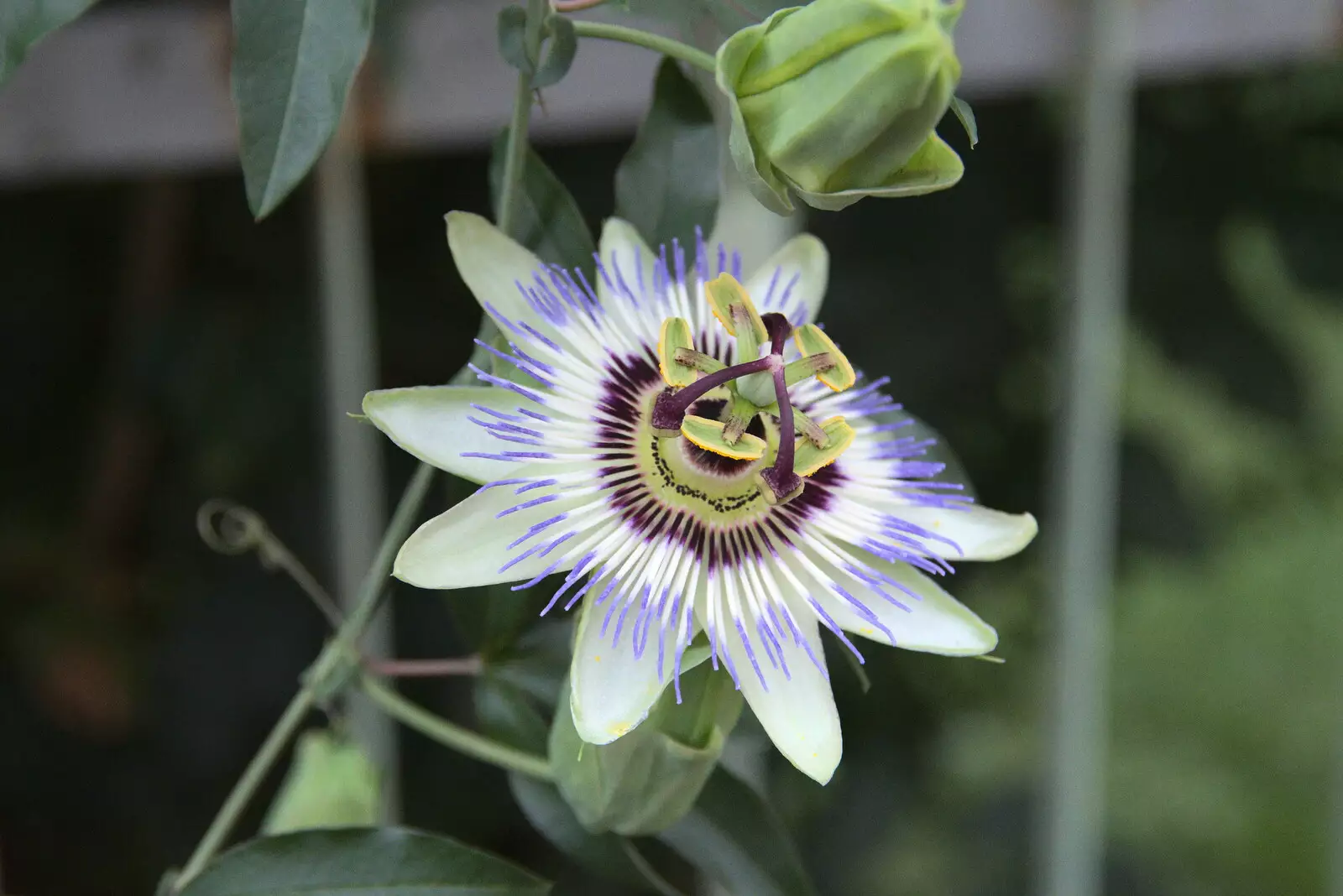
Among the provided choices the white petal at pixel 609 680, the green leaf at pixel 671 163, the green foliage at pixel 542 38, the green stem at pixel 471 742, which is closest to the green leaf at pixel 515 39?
the green foliage at pixel 542 38

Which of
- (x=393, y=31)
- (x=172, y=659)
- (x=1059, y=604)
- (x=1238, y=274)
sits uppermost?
(x=393, y=31)

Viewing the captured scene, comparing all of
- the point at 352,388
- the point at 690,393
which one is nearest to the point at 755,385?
the point at 690,393

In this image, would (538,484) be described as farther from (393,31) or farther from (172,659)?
(172,659)

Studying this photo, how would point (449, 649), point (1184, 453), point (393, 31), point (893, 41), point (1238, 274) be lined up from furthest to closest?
point (1184, 453) → point (1238, 274) → point (449, 649) → point (393, 31) → point (893, 41)

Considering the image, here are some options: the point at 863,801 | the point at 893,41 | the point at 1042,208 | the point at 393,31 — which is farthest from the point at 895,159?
the point at 863,801

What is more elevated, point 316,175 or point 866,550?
point 316,175

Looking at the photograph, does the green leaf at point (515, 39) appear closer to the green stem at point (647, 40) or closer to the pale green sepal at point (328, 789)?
the green stem at point (647, 40)

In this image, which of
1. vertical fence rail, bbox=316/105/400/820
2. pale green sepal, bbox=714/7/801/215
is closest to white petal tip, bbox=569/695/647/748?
pale green sepal, bbox=714/7/801/215
